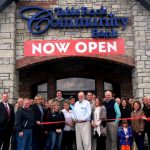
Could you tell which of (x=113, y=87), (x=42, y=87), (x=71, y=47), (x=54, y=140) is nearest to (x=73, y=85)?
(x=42, y=87)

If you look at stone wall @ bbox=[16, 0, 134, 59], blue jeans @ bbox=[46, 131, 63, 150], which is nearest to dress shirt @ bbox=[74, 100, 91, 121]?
blue jeans @ bbox=[46, 131, 63, 150]

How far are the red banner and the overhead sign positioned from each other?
32cm

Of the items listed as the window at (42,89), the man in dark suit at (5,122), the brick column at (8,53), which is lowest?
the man in dark suit at (5,122)

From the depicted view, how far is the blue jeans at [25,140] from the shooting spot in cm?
843

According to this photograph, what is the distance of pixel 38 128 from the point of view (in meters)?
A: 8.90

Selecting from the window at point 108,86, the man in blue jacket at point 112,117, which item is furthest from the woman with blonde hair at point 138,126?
the window at point 108,86

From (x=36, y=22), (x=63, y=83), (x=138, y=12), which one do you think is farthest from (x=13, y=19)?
(x=138, y=12)

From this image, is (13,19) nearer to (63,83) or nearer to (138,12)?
(63,83)

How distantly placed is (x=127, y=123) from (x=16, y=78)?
4.52 meters

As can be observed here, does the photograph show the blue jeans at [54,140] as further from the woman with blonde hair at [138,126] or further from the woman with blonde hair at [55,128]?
the woman with blonde hair at [138,126]

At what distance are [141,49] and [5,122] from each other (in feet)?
18.2

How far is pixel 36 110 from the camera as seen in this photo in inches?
349

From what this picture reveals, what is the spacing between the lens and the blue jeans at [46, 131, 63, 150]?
28.9ft

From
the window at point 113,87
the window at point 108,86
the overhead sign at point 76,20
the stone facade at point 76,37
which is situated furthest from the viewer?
the window at point 108,86
